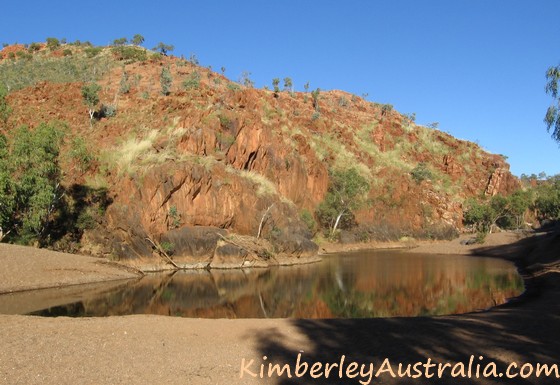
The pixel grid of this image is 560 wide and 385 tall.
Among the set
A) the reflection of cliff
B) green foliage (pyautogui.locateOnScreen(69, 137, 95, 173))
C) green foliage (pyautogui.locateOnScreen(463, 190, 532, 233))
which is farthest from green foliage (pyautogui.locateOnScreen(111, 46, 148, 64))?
the reflection of cliff

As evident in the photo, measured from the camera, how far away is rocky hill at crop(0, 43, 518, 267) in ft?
121

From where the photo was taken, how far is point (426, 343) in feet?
35.3

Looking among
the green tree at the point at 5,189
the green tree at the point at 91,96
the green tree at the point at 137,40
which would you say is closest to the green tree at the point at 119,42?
the green tree at the point at 137,40

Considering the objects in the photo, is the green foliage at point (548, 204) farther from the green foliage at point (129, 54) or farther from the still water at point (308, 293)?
the green foliage at point (129, 54)

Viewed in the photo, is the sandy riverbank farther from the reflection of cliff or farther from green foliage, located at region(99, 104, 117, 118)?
green foliage, located at region(99, 104, 117, 118)

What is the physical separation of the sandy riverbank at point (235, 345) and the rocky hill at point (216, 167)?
75.2 ft

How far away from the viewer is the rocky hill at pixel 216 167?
36.8 meters

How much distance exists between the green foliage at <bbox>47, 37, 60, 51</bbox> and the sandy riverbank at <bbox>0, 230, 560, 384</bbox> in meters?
103

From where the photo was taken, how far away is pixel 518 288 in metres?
24.8

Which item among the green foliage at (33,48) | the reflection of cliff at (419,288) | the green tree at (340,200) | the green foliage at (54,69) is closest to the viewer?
the reflection of cliff at (419,288)

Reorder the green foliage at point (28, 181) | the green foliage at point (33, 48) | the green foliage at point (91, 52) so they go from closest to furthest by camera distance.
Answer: the green foliage at point (28, 181), the green foliage at point (91, 52), the green foliage at point (33, 48)

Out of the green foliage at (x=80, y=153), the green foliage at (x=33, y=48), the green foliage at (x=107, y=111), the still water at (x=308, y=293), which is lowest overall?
the still water at (x=308, y=293)

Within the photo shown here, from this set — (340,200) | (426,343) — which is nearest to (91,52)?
(340,200)

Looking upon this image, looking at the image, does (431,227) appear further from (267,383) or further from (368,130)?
(267,383)
